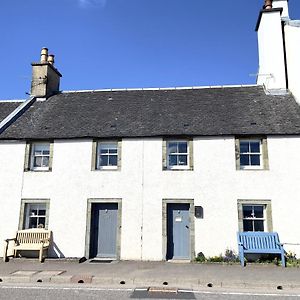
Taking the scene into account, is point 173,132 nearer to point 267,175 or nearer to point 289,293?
point 267,175

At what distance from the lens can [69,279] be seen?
941cm

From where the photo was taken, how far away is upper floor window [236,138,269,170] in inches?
533

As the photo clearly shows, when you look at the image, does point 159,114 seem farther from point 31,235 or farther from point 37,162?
point 31,235

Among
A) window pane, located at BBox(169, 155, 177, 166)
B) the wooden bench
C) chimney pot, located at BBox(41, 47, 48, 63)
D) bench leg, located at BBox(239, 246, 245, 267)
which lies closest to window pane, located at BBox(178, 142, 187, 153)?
window pane, located at BBox(169, 155, 177, 166)

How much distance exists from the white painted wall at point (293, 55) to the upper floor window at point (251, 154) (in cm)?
350

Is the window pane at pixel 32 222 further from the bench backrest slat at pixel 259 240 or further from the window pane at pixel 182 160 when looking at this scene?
the bench backrest slat at pixel 259 240

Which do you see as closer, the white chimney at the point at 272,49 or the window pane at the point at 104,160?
the window pane at the point at 104,160

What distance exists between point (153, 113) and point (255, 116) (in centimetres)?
451

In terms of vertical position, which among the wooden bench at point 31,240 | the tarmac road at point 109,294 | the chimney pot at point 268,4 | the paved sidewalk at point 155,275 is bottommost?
the tarmac road at point 109,294

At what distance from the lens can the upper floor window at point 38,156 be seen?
14.4 meters

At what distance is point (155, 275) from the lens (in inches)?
391

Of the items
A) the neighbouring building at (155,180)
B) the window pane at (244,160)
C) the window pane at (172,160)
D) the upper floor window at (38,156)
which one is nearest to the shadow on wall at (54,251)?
the neighbouring building at (155,180)

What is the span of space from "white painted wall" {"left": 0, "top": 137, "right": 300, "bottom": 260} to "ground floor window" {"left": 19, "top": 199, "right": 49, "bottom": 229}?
0.25 meters

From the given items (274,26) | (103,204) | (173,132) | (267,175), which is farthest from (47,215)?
(274,26)
